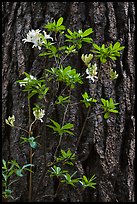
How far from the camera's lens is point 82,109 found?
1.35 meters

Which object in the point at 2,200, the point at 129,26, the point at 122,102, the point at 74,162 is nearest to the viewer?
the point at 2,200

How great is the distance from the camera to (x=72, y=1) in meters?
1.45

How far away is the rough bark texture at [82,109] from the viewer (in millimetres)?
1303

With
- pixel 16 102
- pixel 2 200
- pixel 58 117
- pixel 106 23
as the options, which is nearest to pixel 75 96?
pixel 58 117

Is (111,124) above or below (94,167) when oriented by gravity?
above

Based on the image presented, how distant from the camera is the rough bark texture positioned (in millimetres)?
1303

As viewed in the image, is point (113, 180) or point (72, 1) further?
point (72, 1)

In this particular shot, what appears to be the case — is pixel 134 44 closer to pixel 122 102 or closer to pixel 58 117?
pixel 122 102

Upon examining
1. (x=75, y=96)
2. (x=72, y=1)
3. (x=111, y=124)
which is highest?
(x=72, y=1)

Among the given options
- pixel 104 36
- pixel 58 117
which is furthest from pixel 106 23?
pixel 58 117

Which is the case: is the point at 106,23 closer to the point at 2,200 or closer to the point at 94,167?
the point at 94,167

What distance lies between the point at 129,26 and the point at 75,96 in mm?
403

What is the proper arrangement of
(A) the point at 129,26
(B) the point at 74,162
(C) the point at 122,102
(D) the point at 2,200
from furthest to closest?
(A) the point at 129,26 < (C) the point at 122,102 < (B) the point at 74,162 < (D) the point at 2,200

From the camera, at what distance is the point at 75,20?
1.42 meters
